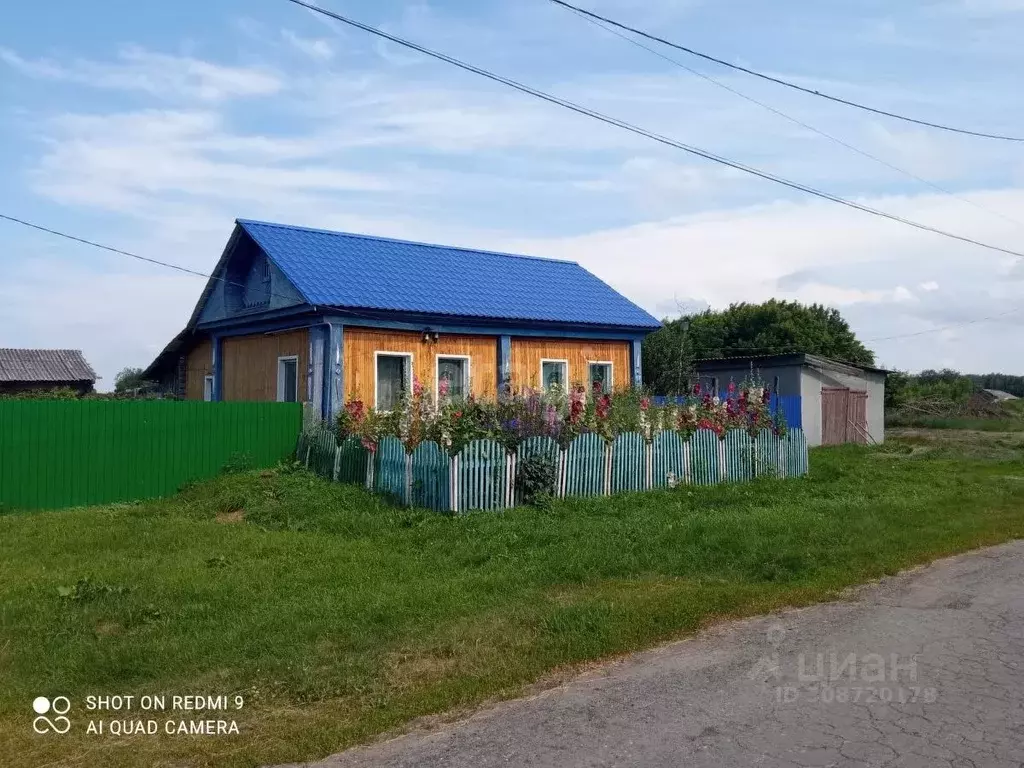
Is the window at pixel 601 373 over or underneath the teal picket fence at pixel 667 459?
over

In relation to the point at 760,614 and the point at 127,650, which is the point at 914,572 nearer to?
the point at 760,614

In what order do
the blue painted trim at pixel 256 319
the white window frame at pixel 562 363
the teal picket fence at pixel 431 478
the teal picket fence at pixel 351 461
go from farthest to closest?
the white window frame at pixel 562 363, the blue painted trim at pixel 256 319, the teal picket fence at pixel 351 461, the teal picket fence at pixel 431 478

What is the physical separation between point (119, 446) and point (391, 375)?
549cm

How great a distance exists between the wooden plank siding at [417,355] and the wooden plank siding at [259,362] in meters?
1.00

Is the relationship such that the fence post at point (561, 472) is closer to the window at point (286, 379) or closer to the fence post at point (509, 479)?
the fence post at point (509, 479)

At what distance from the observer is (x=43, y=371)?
41.7m

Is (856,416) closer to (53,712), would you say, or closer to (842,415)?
(842,415)

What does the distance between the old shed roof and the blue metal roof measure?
2723cm

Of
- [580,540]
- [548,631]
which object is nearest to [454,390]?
[580,540]

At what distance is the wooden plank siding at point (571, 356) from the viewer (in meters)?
19.8

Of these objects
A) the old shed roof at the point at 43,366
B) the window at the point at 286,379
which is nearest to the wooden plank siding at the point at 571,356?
the window at the point at 286,379

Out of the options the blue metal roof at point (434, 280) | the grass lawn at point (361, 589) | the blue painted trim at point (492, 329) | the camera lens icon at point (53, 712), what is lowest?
the camera lens icon at point (53, 712)

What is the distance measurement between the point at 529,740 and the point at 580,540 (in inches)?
213

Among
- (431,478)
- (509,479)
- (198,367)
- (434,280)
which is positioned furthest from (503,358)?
(198,367)
